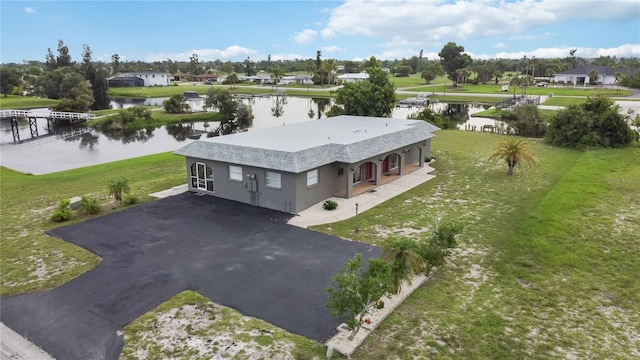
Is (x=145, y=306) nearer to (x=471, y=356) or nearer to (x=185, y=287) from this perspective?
(x=185, y=287)

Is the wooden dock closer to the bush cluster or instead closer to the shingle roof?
the shingle roof

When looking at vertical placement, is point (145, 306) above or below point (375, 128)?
below

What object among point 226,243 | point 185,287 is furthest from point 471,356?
point 226,243

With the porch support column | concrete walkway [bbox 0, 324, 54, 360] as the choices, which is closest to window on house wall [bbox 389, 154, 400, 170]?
the porch support column

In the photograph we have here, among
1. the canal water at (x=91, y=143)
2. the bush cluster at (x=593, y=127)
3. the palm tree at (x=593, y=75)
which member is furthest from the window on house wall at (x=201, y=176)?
the palm tree at (x=593, y=75)

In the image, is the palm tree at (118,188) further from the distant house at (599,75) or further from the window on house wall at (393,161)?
the distant house at (599,75)

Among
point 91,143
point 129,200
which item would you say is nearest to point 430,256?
point 129,200
